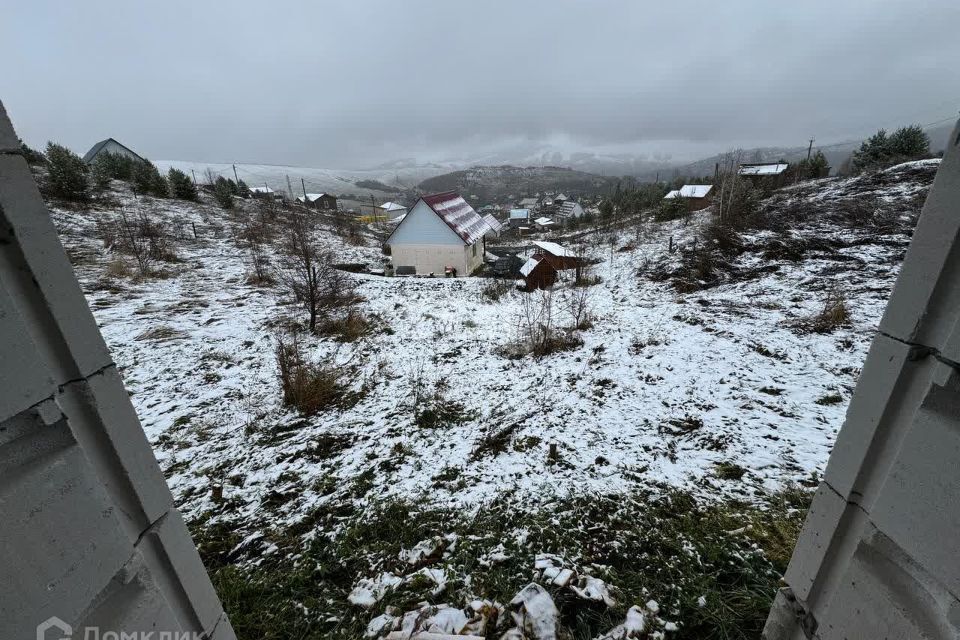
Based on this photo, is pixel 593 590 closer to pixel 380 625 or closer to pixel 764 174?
pixel 380 625

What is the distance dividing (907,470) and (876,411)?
0.80 feet

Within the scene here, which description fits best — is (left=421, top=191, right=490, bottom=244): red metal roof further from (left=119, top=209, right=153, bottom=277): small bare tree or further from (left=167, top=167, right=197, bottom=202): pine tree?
(left=167, top=167, right=197, bottom=202): pine tree

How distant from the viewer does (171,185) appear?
29.9 meters

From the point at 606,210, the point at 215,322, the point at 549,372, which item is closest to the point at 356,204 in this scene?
the point at 606,210

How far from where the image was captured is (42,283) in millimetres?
1120

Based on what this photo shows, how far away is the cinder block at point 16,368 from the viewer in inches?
39.6

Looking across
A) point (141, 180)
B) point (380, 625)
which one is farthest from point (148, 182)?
point (380, 625)

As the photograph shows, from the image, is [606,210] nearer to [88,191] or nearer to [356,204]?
[88,191]

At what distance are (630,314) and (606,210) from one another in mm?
35293

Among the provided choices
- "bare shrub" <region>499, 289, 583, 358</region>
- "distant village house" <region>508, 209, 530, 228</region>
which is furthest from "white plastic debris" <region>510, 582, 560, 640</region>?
"distant village house" <region>508, 209, 530, 228</region>

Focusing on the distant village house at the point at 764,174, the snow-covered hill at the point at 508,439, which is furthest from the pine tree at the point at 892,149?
the snow-covered hill at the point at 508,439

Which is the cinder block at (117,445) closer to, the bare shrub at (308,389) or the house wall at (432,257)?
the bare shrub at (308,389)

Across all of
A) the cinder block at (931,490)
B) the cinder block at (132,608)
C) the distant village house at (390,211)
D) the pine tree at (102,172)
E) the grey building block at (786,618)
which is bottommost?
the distant village house at (390,211)

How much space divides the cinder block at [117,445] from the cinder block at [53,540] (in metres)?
0.07
